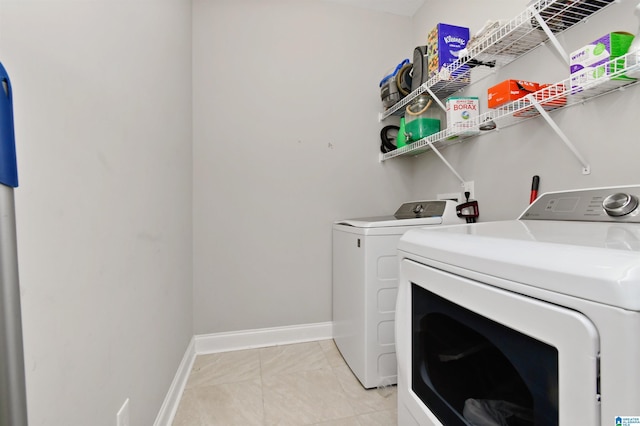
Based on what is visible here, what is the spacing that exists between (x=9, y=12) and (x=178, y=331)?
4.63ft

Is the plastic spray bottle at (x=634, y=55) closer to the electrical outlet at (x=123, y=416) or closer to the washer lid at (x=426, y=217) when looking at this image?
the washer lid at (x=426, y=217)

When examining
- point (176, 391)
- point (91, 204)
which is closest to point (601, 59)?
point (91, 204)

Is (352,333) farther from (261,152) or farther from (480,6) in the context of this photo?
(480,6)

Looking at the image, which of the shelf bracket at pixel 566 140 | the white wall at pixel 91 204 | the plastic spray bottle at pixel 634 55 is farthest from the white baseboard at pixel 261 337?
the plastic spray bottle at pixel 634 55

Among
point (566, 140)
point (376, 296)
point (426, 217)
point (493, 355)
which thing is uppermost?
point (566, 140)

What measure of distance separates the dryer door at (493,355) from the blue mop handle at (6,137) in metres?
0.75

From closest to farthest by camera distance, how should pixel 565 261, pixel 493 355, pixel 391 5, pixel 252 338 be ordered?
pixel 565 261 → pixel 493 355 → pixel 252 338 → pixel 391 5

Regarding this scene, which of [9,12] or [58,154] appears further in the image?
[58,154]

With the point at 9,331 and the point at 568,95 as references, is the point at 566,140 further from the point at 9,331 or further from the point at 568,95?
the point at 9,331

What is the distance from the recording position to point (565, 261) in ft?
1.43

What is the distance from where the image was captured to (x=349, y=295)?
1.65 meters

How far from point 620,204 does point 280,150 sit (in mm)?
1735

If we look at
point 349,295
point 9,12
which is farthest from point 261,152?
point 9,12

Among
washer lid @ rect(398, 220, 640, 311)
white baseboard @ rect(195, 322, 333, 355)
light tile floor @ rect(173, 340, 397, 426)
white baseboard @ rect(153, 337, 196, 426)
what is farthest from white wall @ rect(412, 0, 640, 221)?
white baseboard @ rect(153, 337, 196, 426)
